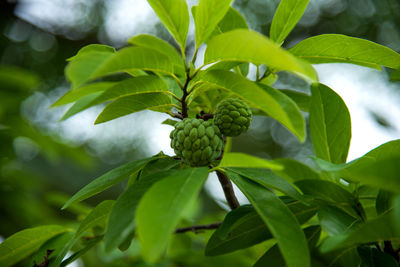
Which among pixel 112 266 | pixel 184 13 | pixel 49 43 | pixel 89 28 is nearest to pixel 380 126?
pixel 112 266

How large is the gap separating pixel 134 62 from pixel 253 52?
220 millimetres

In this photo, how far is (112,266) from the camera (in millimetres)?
1734

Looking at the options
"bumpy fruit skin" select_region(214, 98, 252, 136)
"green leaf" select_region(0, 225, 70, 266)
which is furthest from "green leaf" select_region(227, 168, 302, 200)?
"green leaf" select_region(0, 225, 70, 266)

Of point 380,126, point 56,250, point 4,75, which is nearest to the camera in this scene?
point 56,250

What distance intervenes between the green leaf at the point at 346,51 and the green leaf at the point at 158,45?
0.28 meters

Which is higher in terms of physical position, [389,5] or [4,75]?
[389,5]

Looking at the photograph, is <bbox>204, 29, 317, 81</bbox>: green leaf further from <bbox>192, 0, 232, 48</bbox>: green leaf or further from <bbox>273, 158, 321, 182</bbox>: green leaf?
<bbox>273, 158, 321, 182</bbox>: green leaf

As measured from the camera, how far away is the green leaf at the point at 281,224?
62 centimetres

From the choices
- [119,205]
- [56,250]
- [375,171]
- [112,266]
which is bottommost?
[112,266]

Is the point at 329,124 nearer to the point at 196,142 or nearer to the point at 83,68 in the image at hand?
the point at 196,142

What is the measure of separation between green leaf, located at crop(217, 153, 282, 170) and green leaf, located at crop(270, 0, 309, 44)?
1.22 ft

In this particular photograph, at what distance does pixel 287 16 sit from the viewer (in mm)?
872

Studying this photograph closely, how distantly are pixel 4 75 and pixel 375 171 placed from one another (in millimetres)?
2362

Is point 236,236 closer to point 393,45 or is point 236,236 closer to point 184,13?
point 184,13
